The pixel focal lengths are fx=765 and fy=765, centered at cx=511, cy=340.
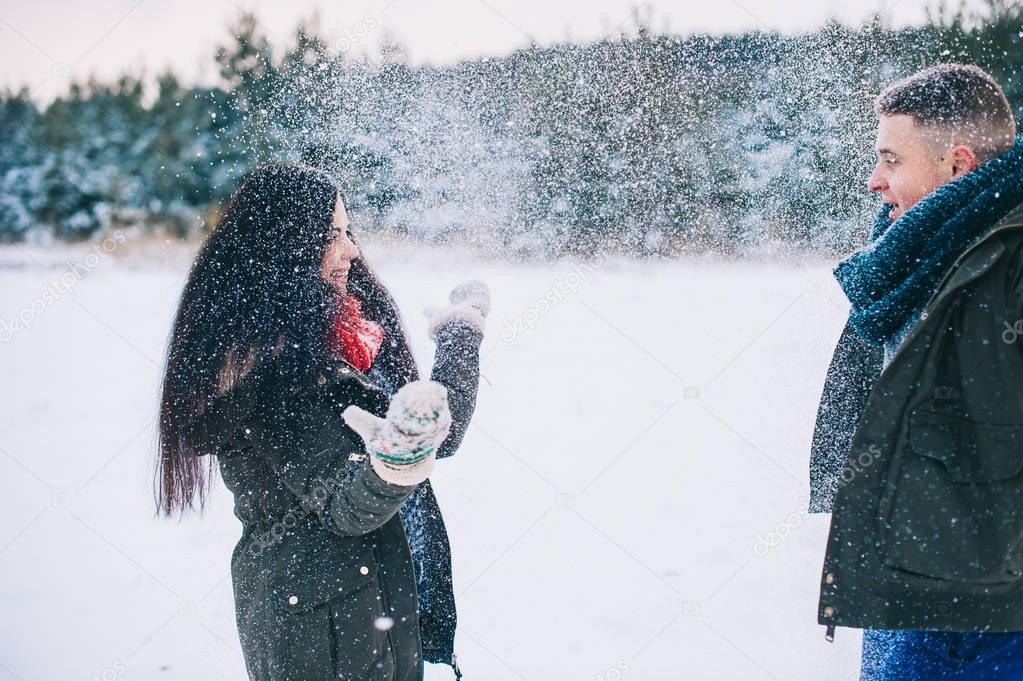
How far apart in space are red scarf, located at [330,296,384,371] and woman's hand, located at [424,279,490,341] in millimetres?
131

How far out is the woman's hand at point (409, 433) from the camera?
3.95 ft

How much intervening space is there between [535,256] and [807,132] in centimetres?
210

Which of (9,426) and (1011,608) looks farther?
(9,426)

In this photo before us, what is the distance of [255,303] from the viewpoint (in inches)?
57.7

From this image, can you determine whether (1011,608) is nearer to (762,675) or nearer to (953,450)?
(953,450)

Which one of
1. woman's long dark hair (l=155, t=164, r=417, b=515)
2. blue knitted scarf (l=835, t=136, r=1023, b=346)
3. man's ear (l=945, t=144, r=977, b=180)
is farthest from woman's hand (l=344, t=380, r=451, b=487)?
man's ear (l=945, t=144, r=977, b=180)

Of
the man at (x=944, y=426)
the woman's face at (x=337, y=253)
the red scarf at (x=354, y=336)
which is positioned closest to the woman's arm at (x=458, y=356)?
A: the red scarf at (x=354, y=336)

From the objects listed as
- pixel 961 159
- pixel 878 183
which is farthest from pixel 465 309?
pixel 961 159

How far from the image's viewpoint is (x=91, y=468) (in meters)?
3.94

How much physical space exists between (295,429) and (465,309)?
50cm

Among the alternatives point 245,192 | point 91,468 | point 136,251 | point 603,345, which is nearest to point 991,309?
point 245,192

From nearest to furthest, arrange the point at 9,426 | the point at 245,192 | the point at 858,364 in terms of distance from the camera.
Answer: the point at 245,192 → the point at 858,364 → the point at 9,426

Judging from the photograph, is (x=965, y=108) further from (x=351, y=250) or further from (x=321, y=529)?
(x=321, y=529)

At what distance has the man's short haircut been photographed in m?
1.52
